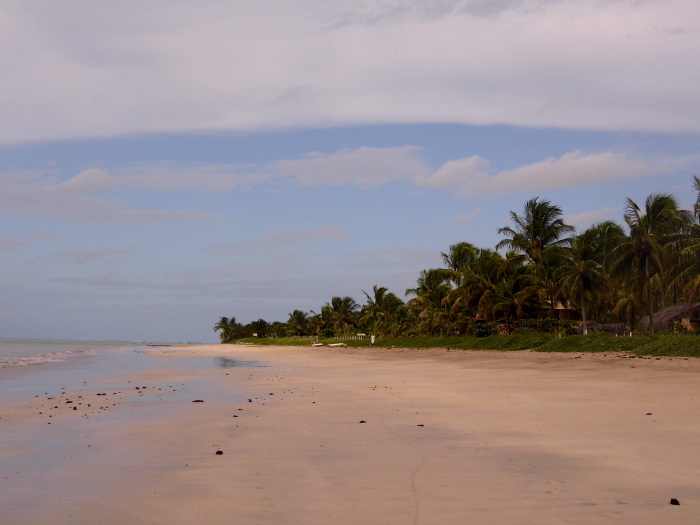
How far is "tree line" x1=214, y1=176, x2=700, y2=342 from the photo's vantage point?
3584 cm

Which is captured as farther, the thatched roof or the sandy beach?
the thatched roof

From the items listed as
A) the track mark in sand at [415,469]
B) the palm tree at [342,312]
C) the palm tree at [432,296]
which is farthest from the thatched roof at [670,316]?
the palm tree at [342,312]

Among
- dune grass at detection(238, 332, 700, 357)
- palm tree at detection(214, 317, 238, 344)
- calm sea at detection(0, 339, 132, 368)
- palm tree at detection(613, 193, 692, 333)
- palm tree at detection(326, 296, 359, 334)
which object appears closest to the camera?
dune grass at detection(238, 332, 700, 357)

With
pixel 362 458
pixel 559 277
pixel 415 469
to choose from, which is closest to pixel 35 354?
pixel 559 277

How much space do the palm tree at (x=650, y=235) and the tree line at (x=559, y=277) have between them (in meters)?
0.06

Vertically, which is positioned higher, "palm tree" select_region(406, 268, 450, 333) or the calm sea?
"palm tree" select_region(406, 268, 450, 333)

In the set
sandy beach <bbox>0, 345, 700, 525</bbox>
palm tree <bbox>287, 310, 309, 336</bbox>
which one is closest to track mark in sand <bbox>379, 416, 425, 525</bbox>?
sandy beach <bbox>0, 345, 700, 525</bbox>

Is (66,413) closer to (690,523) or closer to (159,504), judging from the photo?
(159,504)

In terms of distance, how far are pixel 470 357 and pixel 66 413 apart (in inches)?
1114

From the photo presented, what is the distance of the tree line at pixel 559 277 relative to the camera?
35844mm

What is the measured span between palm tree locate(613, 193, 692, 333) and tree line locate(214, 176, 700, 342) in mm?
55

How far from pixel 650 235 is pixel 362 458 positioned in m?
31.9

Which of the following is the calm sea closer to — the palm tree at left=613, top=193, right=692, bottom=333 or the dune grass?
the dune grass

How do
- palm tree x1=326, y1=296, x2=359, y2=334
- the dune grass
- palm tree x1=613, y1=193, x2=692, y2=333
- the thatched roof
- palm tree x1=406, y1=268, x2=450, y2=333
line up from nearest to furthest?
1. the dune grass
2. palm tree x1=613, y1=193, x2=692, y2=333
3. the thatched roof
4. palm tree x1=406, y1=268, x2=450, y2=333
5. palm tree x1=326, y1=296, x2=359, y2=334
